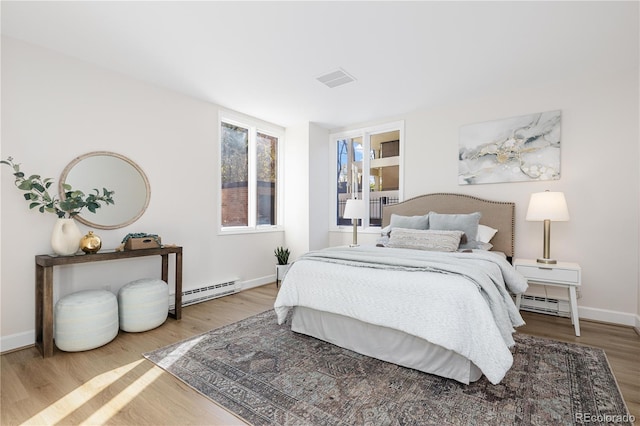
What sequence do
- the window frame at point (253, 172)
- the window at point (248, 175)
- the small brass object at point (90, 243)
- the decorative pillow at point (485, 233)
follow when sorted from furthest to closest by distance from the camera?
the window at point (248, 175), the window frame at point (253, 172), the decorative pillow at point (485, 233), the small brass object at point (90, 243)

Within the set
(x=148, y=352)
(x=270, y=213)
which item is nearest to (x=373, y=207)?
(x=270, y=213)

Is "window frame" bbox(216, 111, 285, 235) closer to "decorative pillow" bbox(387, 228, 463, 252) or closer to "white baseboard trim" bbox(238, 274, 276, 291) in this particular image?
"white baseboard trim" bbox(238, 274, 276, 291)

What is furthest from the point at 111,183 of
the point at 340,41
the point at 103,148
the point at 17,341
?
the point at 340,41

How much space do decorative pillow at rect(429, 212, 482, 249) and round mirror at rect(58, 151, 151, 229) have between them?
3257 mm

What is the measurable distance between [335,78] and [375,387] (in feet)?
9.36

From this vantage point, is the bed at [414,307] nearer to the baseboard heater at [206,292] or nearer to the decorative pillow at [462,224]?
the decorative pillow at [462,224]

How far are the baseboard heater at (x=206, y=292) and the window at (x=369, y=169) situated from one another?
1.95 meters

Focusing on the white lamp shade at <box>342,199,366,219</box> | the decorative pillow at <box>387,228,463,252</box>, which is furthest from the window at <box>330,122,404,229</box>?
the decorative pillow at <box>387,228,463,252</box>

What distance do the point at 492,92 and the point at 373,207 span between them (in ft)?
7.11

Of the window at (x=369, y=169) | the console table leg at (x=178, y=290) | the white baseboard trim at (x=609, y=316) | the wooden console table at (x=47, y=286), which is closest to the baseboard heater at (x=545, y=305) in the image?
the white baseboard trim at (x=609, y=316)

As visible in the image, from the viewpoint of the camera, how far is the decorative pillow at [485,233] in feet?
11.4

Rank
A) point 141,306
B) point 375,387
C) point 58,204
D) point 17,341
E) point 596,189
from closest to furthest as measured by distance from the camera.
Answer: point 375,387
point 17,341
point 58,204
point 141,306
point 596,189

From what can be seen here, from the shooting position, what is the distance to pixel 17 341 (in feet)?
8.30

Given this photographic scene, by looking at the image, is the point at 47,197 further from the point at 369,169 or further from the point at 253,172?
the point at 369,169
